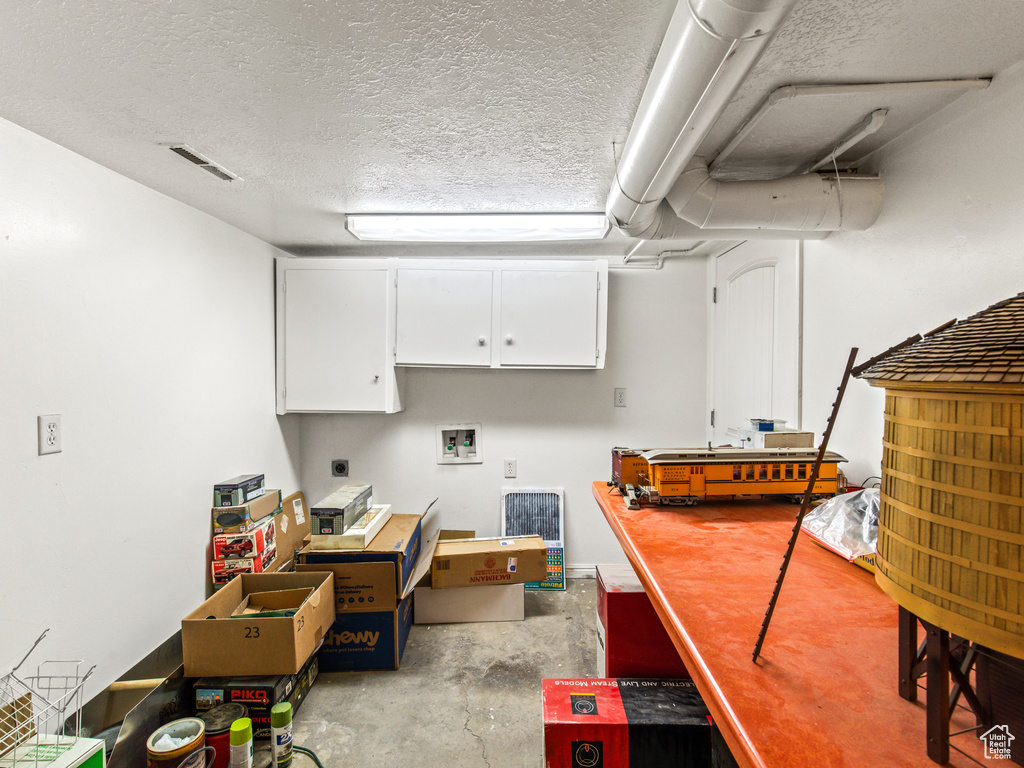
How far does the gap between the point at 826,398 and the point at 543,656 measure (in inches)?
71.5

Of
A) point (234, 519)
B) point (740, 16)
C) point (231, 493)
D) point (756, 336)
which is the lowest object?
point (234, 519)

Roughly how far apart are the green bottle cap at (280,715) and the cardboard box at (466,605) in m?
1.04

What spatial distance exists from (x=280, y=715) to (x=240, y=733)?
5.0 inches

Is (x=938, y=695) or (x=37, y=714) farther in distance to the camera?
(x=37, y=714)

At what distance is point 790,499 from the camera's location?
1.81 metres

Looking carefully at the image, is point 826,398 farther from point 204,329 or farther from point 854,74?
point 204,329

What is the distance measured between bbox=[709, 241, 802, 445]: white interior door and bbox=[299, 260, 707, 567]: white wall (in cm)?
31

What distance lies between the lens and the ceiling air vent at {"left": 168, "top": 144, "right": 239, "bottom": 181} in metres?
1.67

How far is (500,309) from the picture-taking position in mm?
2943

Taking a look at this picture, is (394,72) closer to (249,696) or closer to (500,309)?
(500,309)

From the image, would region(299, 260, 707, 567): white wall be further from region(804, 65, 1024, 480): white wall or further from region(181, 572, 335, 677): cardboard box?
region(181, 572, 335, 677): cardboard box

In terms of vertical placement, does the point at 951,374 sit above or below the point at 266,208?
below

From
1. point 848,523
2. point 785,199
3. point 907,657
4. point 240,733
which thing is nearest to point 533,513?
point 240,733

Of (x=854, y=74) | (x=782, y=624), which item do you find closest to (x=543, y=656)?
(x=782, y=624)
